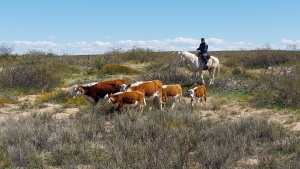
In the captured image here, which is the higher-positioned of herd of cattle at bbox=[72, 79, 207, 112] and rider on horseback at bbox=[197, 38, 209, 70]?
rider on horseback at bbox=[197, 38, 209, 70]

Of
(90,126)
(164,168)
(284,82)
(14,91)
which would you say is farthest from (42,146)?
(14,91)

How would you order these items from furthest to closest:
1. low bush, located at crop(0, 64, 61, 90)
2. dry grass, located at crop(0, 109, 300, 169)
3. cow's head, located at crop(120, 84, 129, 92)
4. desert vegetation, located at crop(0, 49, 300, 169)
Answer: low bush, located at crop(0, 64, 61, 90), cow's head, located at crop(120, 84, 129, 92), desert vegetation, located at crop(0, 49, 300, 169), dry grass, located at crop(0, 109, 300, 169)

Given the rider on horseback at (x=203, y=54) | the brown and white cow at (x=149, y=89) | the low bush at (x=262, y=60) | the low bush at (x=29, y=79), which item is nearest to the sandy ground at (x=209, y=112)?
the brown and white cow at (x=149, y=89)

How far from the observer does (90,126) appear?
12164 millimetres

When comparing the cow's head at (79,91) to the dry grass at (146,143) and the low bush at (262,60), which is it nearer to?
the dry grass at (146,143)

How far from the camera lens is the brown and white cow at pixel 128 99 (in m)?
14.3

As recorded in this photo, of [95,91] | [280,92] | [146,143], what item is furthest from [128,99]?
[280,92]

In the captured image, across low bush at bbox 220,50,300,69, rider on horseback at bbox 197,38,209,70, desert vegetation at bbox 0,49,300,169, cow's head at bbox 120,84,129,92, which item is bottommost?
desert vegetation at bbox 0,49,300,169

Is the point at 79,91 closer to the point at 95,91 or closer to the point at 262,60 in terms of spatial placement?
the point at 95,91

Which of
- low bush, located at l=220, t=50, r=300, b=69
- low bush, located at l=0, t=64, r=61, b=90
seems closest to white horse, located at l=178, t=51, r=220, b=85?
low bush, located at l=0, t=64, r=61, b=90

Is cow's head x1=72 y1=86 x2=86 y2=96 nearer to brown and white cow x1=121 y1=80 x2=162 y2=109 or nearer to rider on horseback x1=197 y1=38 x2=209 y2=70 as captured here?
brown and white cow x1=121 y1=80 x2=162 y2=109

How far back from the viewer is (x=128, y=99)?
1445 centimetres

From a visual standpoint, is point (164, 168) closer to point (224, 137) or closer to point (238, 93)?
point (224, 137)

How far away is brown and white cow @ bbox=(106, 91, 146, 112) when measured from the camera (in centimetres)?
1432
